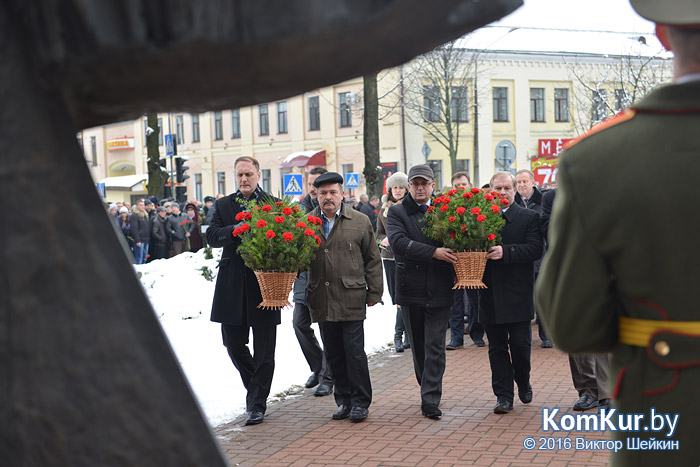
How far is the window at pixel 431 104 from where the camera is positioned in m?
39.7

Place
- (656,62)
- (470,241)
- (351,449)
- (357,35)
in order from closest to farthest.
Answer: (357,35), (351,449), (470,241), (656,62)

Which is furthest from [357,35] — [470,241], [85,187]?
[470,241]

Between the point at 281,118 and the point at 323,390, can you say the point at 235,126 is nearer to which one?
the point at 281,118

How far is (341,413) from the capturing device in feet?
24.4

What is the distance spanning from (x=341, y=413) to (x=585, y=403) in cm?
209

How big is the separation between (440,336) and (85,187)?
6341 millimetres

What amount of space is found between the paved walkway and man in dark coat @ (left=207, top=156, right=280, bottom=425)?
0.31m

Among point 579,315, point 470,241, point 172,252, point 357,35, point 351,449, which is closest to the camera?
point 357,35

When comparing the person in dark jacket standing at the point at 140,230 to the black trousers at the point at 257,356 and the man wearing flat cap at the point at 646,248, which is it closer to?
the black trousers at the point at 257,356

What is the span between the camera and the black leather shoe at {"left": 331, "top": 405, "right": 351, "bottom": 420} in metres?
7.41

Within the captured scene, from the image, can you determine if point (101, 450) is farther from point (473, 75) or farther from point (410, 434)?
point (473, 75)

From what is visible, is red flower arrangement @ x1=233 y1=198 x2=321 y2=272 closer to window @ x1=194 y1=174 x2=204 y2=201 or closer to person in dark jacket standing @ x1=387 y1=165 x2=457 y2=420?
person in dark jacket standing @ x1=387 y1=165 x2=457 y2=420

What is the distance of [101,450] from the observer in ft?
4.67

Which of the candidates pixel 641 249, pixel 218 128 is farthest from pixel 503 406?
pixel 218 128
